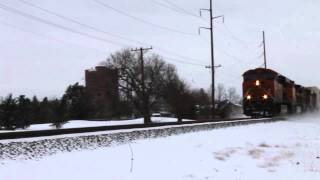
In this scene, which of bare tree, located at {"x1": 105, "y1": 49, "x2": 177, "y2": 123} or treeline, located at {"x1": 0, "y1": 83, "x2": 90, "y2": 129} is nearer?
treeline, located at {"x1": 0, "y1": 83, "x2": 90, "y2": 129}

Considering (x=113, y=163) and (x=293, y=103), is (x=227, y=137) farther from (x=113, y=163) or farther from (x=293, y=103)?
(x=293, y=103)

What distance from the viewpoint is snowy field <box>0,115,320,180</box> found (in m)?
12.5

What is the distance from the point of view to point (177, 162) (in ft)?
51.5

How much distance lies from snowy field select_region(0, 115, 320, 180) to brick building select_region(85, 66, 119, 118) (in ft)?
195

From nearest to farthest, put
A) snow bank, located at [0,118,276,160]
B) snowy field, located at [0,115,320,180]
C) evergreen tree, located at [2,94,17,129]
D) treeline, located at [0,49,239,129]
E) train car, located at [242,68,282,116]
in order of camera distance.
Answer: snowy field, located at [0,115,320,180] → snow bank, located at [0,118,276,160] → train car, located at [242,68,282,116] → evergreen tree, located at [2,94,17,129] → treeline, located at [0,49,239,129]

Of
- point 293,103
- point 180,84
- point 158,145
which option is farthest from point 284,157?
point 180,84

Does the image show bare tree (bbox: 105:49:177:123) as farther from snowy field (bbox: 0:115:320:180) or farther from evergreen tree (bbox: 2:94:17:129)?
snowy field (bbox: 0:115:320:180)

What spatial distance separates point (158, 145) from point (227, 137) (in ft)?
21.8

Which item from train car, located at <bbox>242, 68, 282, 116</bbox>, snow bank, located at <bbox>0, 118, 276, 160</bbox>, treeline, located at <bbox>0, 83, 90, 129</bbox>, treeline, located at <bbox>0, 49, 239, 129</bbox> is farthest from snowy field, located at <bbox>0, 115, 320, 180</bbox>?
treeline, located at <bbox>0, 49, 239, 129</bbox>

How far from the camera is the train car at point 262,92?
142 feet

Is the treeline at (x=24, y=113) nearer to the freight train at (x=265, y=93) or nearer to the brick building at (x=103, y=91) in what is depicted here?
the brick building at (x=103, y=91)

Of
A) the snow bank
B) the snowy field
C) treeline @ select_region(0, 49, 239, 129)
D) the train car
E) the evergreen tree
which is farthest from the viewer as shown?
treeline @ select_region(0, 49, 239, 129)

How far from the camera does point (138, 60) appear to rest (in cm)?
8406

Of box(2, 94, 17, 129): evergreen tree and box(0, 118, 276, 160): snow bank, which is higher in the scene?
box(2, 94, 17, 129): evergreen tree
